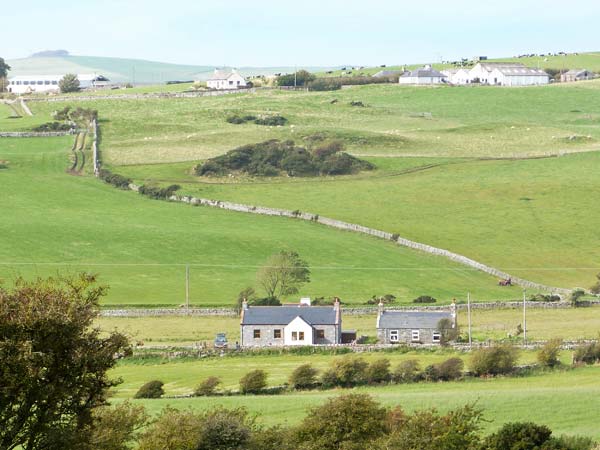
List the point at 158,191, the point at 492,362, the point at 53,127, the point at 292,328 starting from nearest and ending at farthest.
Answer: the point at 492,362
the point at 292,328
the point at 158,191
the point at 53,127

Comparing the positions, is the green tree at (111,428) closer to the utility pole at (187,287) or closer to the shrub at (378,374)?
the shrub at (378,374)

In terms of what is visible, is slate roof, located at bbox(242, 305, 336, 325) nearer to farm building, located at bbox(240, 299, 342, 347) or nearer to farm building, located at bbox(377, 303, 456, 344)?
farm building, located at bbox(240, 299, 342, 347)

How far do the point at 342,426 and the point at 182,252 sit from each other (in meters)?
63.7

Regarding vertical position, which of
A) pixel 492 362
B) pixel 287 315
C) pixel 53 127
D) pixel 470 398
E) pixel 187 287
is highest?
pixel 53 127

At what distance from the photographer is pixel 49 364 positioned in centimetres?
3359

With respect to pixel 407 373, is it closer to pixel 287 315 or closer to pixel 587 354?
pixel 587 354

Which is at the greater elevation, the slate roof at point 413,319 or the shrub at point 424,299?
the slate roof at point 413,319

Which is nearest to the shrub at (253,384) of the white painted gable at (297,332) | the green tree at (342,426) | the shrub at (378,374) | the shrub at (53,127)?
the shrub at (378,374)

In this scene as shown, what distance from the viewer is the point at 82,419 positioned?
3469 cm

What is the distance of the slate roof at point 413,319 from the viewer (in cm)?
7794

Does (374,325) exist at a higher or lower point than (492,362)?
lower

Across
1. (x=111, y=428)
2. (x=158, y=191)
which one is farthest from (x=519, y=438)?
(x=158, y=191)

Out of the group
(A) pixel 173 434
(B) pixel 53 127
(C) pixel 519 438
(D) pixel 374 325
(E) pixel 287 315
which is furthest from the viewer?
(B) pixel 53 127

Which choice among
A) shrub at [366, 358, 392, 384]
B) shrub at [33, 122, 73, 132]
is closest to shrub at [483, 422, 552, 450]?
shrub at [366, 358, 392, 384]
